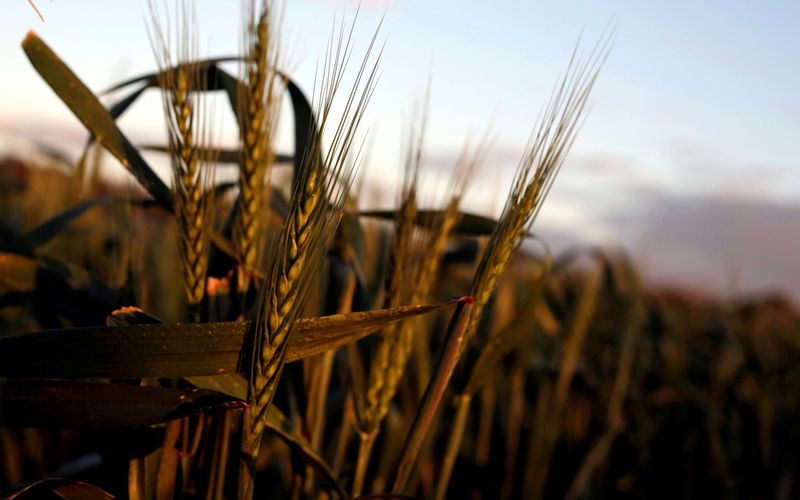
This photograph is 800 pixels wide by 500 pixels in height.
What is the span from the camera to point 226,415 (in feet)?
3.21

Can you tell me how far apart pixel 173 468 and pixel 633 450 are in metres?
2.31

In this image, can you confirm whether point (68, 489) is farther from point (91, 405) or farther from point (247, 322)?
point (247, 322)

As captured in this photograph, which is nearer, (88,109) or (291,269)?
(291,269)

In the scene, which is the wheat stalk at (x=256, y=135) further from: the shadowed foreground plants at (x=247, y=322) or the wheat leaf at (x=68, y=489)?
the wheat leaf at (x=68, y=489)

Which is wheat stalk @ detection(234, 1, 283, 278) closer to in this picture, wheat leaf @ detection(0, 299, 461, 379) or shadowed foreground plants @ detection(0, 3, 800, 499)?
shadowed foreground plants @ detection(0, 3, 800, 499)

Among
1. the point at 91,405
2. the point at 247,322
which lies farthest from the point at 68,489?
the point at 247,322

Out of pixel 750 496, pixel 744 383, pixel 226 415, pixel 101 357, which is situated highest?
pixel 101 357

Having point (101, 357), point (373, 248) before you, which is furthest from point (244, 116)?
point (373, 248)

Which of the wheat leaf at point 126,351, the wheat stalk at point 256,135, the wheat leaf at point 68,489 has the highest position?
the wheat stalk at point 256,135

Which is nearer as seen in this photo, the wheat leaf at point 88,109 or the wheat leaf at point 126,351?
the wheat leaf at point 126,351

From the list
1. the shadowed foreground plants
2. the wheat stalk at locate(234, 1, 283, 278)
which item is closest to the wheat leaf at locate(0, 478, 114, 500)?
the shadowed foreground plants

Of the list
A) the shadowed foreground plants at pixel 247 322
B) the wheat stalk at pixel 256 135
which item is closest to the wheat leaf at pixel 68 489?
the shadowed foreground plants at pixel 247 322

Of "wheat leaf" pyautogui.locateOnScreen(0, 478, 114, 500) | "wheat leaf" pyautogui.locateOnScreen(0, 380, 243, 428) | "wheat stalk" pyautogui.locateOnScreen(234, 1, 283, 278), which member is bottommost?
"wheat leaf" pyautogui.locateOnScreen(0, 478, 114, 500)

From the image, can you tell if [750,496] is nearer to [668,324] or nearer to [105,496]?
[668,324]
